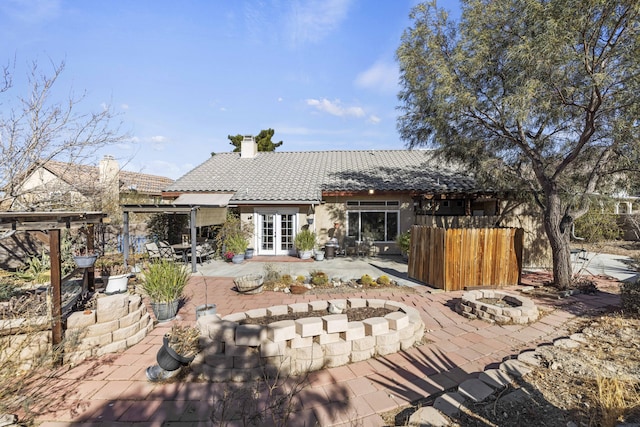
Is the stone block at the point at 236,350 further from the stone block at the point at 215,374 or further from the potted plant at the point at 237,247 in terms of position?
the potted plant at the point at 237,247

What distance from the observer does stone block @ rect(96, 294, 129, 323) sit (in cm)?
446

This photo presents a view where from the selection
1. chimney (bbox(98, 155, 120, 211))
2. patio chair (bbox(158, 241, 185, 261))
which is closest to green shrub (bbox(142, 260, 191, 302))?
patio chair (bbox(158, 241, 185, 261))

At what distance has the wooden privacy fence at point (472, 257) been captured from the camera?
7.77 meters

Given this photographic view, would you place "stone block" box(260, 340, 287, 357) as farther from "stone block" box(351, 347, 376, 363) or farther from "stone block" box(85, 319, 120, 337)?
"stone block" box(85, 319, 120, 337)

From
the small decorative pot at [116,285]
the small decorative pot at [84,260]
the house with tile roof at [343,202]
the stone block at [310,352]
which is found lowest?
the stone block at [310,352]

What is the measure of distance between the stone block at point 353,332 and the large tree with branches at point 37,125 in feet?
32.1

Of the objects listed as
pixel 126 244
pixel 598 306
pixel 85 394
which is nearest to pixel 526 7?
pixel 598 306

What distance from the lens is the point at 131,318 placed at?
4.81 meters

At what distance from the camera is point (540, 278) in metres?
9.31

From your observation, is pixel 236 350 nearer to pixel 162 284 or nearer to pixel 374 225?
pixel 162 284

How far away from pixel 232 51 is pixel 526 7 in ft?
29.6

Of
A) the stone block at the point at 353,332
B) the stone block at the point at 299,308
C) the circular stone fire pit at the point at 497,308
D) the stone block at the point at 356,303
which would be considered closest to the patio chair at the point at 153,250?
the stone block at the point at 299,308

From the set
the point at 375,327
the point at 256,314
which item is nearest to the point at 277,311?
the point at 256,314

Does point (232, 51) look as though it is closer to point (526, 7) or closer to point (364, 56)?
point (364, 56)
